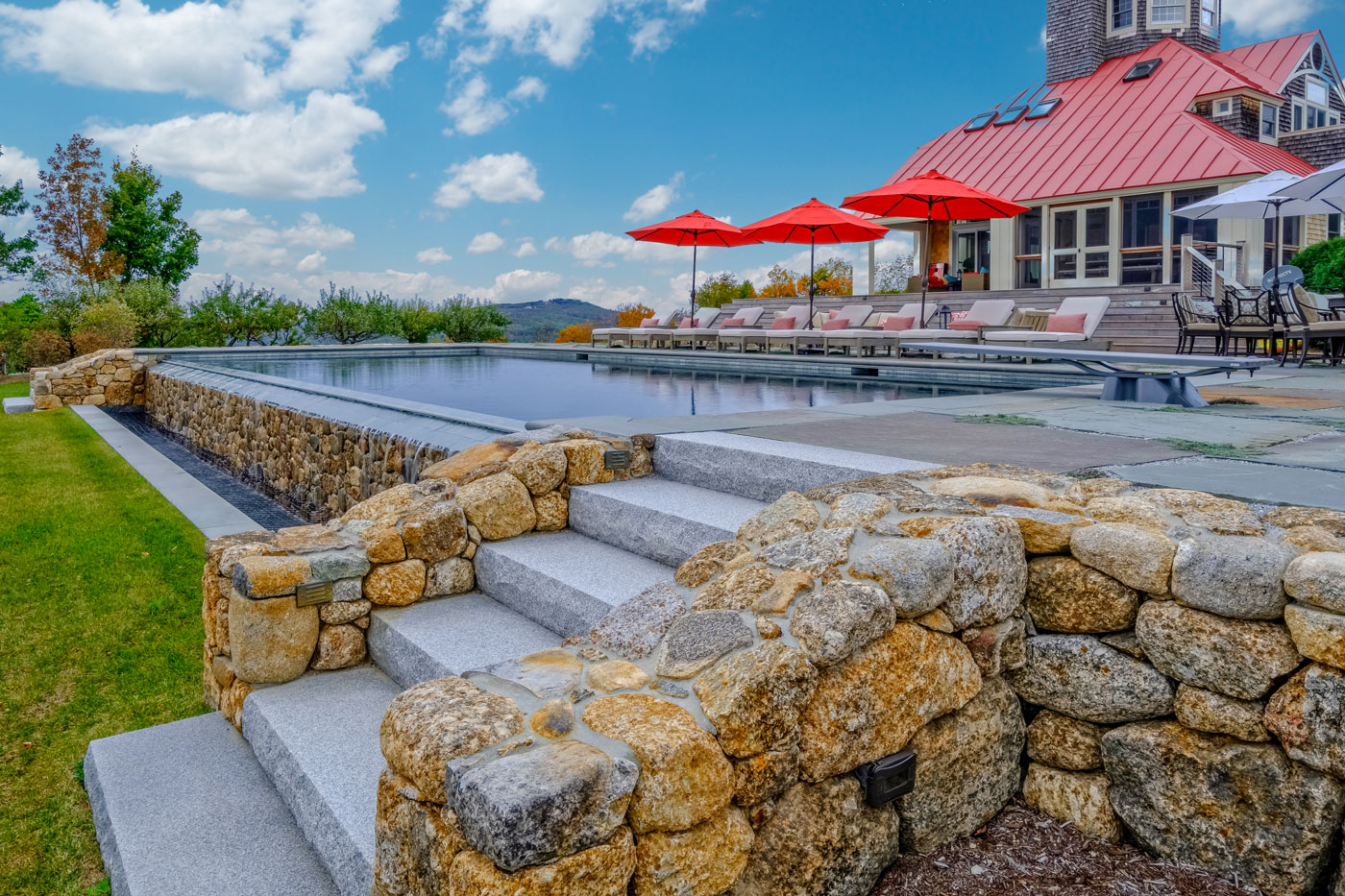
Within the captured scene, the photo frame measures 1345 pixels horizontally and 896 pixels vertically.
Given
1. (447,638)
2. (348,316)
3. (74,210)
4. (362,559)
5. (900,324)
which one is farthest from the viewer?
(74,210)

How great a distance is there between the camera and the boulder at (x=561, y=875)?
153 cm

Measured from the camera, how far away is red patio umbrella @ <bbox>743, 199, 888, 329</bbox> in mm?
14484

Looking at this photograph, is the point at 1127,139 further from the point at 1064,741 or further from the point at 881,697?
the point at 881,697

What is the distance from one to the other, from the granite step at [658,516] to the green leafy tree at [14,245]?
1251 inches

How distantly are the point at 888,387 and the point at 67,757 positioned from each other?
23.6 ft

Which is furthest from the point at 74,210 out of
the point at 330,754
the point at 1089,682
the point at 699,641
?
the point at 1089,682

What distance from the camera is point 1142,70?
66.7 ft

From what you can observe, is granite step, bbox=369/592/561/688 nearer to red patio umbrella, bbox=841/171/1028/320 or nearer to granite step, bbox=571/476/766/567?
granite step, bbox=571/476/766/567

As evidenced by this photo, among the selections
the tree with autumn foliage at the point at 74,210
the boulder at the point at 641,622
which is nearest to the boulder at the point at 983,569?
the boulder at the point at 641,622

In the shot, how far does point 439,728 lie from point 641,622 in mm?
647

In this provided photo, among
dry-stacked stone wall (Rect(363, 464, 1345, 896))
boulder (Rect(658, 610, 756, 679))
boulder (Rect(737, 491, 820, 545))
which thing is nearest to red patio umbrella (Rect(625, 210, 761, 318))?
boulder (Rect(737, 491, 820, 545))

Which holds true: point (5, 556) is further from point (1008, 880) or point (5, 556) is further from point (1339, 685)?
point (1339, 685)

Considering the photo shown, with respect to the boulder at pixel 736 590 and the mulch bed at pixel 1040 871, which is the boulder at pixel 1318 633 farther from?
the boulder at pixel 736 590

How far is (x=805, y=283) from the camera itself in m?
24.2
